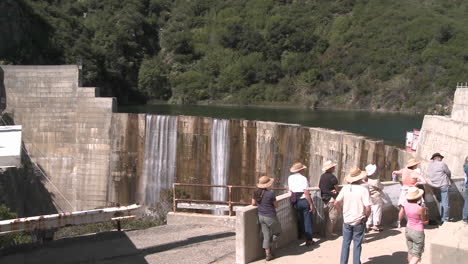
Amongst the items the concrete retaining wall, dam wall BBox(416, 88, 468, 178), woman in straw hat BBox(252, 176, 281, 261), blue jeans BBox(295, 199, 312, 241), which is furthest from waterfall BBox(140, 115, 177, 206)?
woman in straw hat BBox(252, 176, 281, 261)

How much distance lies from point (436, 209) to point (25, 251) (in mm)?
7511

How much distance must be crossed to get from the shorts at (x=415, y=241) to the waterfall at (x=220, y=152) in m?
14.7

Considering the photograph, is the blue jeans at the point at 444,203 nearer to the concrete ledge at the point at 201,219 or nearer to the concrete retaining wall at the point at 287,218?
the concrete retaining wall at the point at 287,218

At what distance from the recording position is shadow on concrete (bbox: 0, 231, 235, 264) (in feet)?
33.3

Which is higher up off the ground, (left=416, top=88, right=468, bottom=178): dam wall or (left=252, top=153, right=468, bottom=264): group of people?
(left=416, top=88, right=468, bottom=178): dam wall

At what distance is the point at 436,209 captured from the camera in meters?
9.52

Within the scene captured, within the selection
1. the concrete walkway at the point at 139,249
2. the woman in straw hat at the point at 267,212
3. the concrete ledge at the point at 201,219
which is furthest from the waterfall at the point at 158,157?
the woman in straw hat at the point at 267,212

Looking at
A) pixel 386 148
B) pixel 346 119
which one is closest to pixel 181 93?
pixel 346 119

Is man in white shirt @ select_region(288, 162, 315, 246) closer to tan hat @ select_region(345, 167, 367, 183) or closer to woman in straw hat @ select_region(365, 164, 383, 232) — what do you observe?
woman in straw hat @ select_region(365, 164, 383, 232)

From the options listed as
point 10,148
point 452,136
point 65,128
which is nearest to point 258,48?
point 65,128

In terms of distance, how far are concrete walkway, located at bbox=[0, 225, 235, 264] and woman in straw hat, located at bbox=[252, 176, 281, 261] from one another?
1.23 m

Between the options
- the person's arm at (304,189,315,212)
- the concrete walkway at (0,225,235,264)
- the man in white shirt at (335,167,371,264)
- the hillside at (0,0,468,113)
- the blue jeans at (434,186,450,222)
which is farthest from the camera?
the hillside at (0,0,468,113)

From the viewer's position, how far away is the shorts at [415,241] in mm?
6695

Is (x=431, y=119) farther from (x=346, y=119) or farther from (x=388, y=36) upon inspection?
(x=388, y=36)
